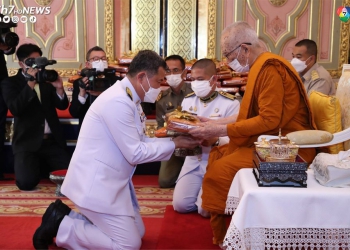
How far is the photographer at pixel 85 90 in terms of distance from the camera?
438 cm

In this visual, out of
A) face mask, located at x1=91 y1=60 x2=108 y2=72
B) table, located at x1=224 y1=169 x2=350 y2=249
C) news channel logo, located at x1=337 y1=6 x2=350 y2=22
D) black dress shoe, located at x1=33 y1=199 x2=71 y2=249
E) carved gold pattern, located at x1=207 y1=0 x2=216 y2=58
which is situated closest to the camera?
table, located at x1=224 y1=169 x2=350 y2=249

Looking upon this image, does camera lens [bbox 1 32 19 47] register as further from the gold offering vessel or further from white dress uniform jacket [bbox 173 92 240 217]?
the gold offering vessel

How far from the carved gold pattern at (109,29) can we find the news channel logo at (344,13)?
3379 millimetres

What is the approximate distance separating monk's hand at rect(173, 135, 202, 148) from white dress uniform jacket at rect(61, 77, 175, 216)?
0.13 meters

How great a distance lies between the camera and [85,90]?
14.7ft

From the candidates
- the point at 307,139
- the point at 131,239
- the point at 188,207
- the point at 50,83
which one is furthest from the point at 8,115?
the point at 307,139

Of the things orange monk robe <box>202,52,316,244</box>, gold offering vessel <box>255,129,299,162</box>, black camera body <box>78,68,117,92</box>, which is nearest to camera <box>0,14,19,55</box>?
black camera body <box>78,68,117,92</box>

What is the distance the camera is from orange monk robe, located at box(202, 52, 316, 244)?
8.75 ft

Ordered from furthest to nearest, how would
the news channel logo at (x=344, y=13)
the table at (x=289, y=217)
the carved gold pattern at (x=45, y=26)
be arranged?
the carved gold pattern at (x=45, y=26) < the news channel logo at (x=344, y=13) < the table at (x=289, y=217)

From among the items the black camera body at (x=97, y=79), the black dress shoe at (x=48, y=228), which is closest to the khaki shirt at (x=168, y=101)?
the black camera body at (x=97, y=79)

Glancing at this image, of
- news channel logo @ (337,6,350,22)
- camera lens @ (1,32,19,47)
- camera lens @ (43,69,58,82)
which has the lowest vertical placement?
camera lens @ (43,69,58,82)

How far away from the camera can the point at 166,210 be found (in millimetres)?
3777

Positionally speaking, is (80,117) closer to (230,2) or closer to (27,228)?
(27,228)

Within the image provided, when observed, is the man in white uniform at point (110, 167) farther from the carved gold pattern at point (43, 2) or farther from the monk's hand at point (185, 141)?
Answer: the carved gold pattern at point (43, 2)
